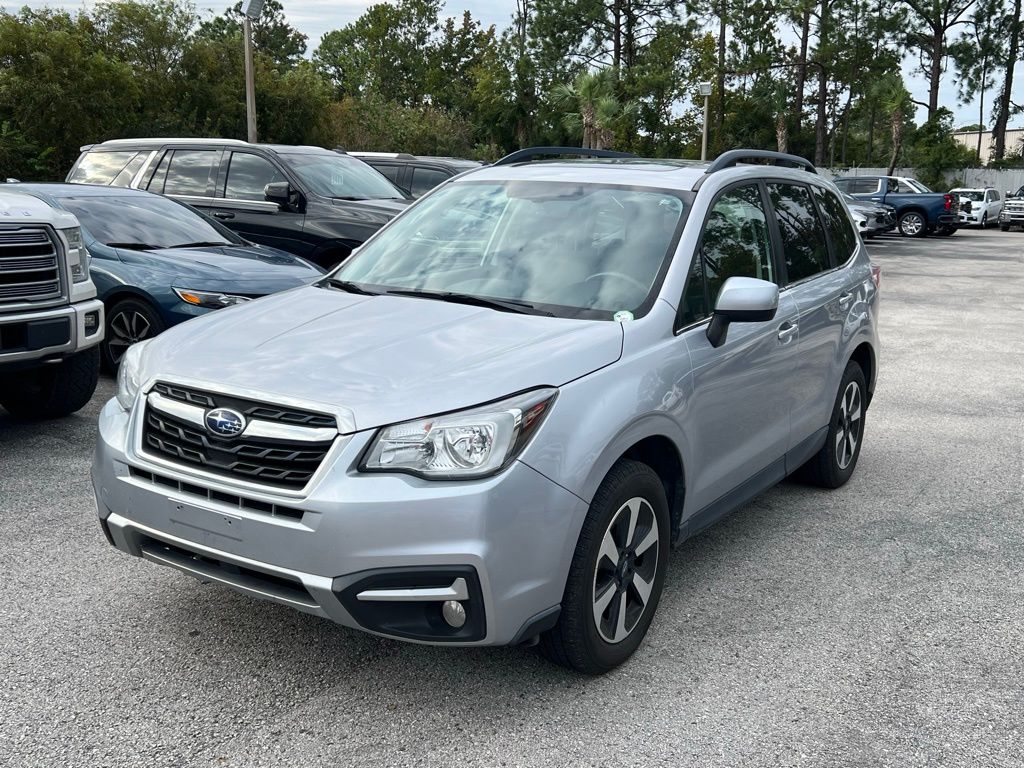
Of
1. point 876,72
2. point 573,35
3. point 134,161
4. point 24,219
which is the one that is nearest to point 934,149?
point 876,72

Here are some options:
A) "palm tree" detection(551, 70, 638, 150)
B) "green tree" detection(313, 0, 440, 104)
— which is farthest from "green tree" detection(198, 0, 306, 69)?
"palm tree" detection(551, 70, 638, 150)

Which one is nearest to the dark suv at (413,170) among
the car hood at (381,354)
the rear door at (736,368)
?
the rear door at (736,368)

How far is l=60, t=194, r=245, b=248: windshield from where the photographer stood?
8320mm

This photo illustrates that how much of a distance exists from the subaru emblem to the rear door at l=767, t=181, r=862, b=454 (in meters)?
2.67

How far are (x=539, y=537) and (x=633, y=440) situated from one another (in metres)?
0.54

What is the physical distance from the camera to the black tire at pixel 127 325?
7.71 meters

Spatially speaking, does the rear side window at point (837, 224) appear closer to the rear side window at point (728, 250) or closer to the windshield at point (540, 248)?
the rear side window at point (728, 250)

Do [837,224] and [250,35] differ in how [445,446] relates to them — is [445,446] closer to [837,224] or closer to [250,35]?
[837,224]

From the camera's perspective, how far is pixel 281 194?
1043 centimetres

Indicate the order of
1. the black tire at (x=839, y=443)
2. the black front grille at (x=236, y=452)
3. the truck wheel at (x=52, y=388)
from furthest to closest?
the truck wheel at (x=52, y=388)
the black tire at (x=839, y=443)
the black front grille at (x=236, y=452)

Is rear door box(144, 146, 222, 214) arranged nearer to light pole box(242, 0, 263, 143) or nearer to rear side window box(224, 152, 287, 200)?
rear side window box(224, 152, 287, 200)

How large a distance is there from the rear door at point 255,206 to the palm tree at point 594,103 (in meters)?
33.3

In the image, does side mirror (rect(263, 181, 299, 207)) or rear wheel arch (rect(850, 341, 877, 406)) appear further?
side mirror (rect(263, 181, 299, 207))

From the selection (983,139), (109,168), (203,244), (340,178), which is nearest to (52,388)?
(203,244)
